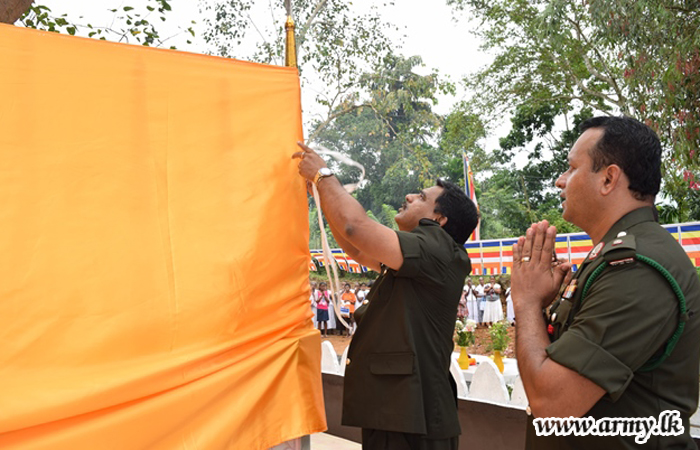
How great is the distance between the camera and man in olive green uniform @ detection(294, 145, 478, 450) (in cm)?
220

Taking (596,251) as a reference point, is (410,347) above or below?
below

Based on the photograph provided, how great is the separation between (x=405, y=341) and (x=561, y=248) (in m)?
11.0

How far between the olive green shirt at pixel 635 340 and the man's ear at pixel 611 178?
139 millimetres

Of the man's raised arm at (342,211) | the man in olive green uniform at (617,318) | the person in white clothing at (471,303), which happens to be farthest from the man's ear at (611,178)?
the person in white clothing at (471,303)

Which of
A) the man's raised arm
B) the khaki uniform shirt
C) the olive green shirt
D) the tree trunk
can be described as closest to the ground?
the khaki uniform shirt

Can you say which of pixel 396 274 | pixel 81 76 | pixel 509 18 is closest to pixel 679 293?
pixel 396 274

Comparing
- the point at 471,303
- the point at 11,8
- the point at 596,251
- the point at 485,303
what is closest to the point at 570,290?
the point at 596,251

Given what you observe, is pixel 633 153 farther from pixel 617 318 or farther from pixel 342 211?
pixel 342 211

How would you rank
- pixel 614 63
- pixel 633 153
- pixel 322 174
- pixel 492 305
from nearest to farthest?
pixel 633 153 < pixel 322 174 < pixel 614 63 < pixel 492 305

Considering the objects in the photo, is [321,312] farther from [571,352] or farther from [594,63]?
[571,352]

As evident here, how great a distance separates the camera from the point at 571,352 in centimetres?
134

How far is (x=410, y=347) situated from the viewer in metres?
2.29

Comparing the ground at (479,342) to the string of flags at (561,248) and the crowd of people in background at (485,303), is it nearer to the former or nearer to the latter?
the crowd of people in background at (485,303)

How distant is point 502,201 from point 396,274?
22.0 m
